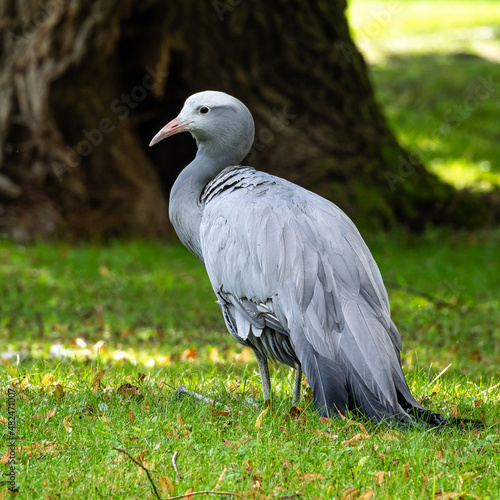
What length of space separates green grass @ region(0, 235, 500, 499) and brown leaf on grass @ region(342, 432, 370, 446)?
12 mm

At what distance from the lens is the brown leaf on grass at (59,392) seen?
4546mm

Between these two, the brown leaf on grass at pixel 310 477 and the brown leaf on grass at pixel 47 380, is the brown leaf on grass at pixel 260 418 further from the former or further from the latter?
the brown leaf on grass at pixel 47 380

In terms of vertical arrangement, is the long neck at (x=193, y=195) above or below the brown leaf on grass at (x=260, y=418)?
above

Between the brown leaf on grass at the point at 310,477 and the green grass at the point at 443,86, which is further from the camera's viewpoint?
the green grass at the point at 443,86

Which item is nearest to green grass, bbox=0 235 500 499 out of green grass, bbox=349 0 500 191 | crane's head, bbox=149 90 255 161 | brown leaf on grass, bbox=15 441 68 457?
brown leaf on grass, bbox=15 441 68 457

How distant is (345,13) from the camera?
11086 millimetres

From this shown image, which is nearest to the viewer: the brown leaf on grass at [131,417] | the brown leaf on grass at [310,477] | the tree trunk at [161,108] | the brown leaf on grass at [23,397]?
the brown leaf on grass at [310,477]

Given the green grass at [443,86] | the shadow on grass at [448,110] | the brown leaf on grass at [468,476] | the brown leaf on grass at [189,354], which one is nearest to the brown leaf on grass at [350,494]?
the brown leaf on grass at [468,476]

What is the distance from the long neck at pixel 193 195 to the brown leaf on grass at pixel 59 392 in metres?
1.21

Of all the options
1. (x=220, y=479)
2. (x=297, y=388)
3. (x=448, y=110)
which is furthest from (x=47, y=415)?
(x=448, y=110)

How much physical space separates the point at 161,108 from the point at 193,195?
5978mm

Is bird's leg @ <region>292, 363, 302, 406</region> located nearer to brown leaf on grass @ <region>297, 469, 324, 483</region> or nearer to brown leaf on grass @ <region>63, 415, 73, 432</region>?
brown leaf on grass @ <region>297, 469, 324, 483</region>

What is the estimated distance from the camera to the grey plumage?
13.4 ft

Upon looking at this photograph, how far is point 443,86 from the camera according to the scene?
623 inches
